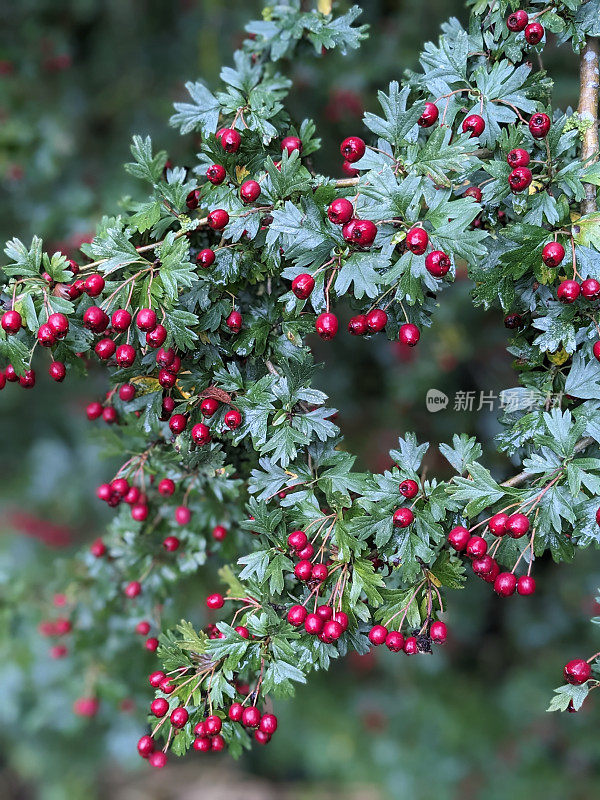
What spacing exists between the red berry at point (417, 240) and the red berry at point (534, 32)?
301 mm

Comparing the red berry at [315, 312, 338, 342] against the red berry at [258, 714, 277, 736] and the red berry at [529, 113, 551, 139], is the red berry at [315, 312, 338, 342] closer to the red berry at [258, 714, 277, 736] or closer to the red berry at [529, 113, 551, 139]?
the red berry at [529, 113, 551, 139]

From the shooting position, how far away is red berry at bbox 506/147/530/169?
0.80m

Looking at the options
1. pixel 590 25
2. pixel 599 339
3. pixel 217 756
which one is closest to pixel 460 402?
pixel 599 339

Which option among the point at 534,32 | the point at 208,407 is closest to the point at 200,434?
the point at 208,407

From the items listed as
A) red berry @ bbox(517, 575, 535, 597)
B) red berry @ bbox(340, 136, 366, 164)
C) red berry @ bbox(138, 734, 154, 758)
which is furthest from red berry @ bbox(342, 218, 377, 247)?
red berry @ bbox(138, 734, 154, 758)

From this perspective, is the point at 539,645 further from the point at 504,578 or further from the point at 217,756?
the point at 504,578

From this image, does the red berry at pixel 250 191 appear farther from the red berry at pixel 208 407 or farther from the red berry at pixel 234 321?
the red berry at pixel 208 407

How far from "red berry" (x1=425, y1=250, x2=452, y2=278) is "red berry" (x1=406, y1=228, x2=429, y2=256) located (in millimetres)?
12

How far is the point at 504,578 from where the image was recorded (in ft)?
2.67

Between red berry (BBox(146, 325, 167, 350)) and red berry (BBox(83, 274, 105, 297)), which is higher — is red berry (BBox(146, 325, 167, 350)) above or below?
below

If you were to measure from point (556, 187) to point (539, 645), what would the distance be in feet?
6.29

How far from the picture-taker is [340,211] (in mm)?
764

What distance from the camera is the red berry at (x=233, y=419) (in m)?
0.84

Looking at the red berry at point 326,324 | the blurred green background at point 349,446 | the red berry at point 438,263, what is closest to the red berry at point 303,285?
the red berry at point 326,324
